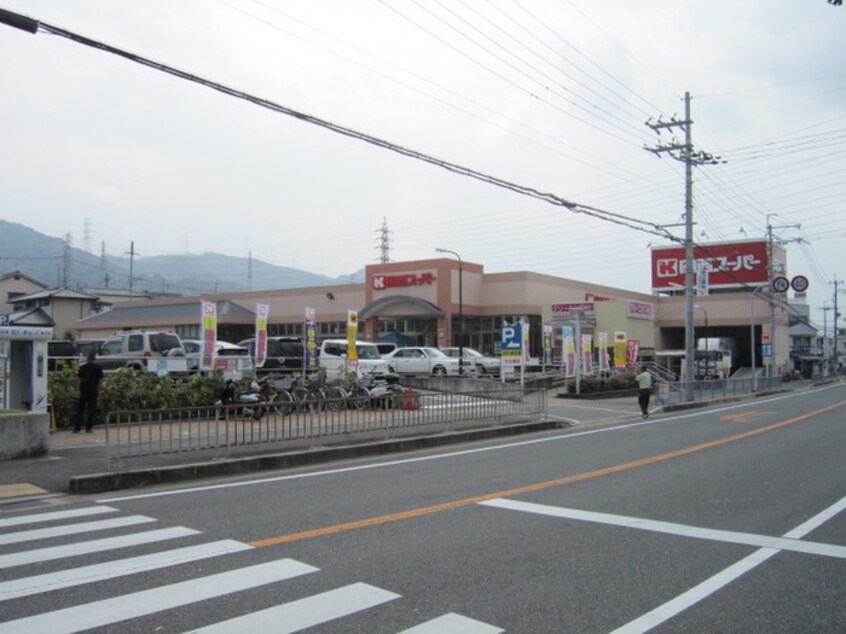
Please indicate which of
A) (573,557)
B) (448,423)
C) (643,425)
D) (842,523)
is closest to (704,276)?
(643,425)

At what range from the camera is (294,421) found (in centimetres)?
1207

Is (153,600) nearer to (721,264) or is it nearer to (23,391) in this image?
(23,391)

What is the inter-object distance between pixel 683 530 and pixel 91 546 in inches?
224

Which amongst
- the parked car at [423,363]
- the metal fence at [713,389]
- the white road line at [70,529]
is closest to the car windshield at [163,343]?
the parked car at [423,363]

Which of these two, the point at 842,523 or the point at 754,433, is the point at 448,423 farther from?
the point at 842,523

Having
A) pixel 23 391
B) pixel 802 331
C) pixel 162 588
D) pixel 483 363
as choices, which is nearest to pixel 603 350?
pixel 483 363

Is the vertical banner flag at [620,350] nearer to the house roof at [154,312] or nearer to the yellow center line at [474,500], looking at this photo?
the yellow center line at [474,500]

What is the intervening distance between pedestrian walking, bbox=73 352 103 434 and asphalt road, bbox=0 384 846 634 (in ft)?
19.5

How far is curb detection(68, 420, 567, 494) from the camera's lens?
9.31m

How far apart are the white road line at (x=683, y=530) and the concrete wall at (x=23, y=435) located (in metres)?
7.90

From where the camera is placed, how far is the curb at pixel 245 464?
9.31 meters

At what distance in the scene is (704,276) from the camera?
35000mm

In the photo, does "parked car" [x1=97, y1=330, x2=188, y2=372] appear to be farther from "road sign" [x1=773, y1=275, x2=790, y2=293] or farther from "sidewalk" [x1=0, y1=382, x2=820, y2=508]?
"road sign" [x1=773, y1=275, x2=790, y2=293]

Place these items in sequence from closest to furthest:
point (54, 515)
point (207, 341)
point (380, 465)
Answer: point (54, 515), point (380, 465), point (207, 341)
